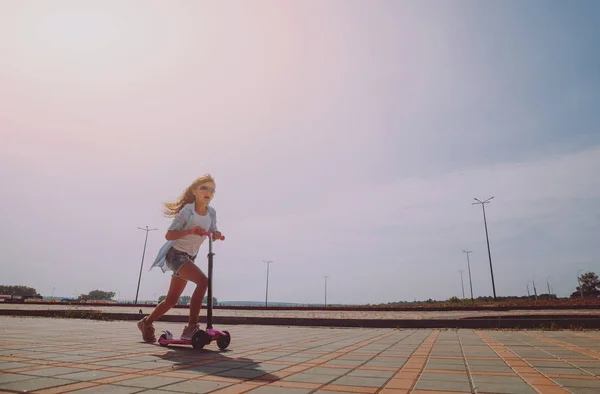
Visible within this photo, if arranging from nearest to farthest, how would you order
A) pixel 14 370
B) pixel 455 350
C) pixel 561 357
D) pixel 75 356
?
1. pixel 14 370
2. pixel 75 356
3. pixel 561 357
4. pixel 455 350

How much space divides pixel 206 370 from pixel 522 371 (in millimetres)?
2814

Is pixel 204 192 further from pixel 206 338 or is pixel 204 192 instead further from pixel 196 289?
pixel 206 338

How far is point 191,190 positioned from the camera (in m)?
5.23

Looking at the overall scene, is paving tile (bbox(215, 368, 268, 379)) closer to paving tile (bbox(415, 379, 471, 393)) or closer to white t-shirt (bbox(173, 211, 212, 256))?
paving tile (bbox(415, 379, 471, 393))

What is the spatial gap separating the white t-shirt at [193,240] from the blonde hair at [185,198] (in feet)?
1.10

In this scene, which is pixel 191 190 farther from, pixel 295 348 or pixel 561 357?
pixel 561 357

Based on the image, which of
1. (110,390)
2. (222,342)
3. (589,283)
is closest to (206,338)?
(222,342)

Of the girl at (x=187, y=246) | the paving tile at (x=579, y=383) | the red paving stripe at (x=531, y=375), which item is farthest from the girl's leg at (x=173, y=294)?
the paving tile at (x=579, y=383)

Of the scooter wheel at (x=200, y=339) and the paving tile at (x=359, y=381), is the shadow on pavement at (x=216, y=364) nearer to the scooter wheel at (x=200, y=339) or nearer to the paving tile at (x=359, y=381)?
the scooter wheel at (x=200, y=339)

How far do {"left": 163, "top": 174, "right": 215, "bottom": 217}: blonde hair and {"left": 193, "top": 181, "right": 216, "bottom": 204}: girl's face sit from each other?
0.20ft

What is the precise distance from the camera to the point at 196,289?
4668mm

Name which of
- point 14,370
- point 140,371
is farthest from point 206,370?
point 14,370

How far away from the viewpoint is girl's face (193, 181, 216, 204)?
5098 mm

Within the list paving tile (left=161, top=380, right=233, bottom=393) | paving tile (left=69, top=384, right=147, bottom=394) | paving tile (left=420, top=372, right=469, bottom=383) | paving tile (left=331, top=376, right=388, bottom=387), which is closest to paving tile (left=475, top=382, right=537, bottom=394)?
paving tile (left=420, top=372, right=469, bottom=383)
